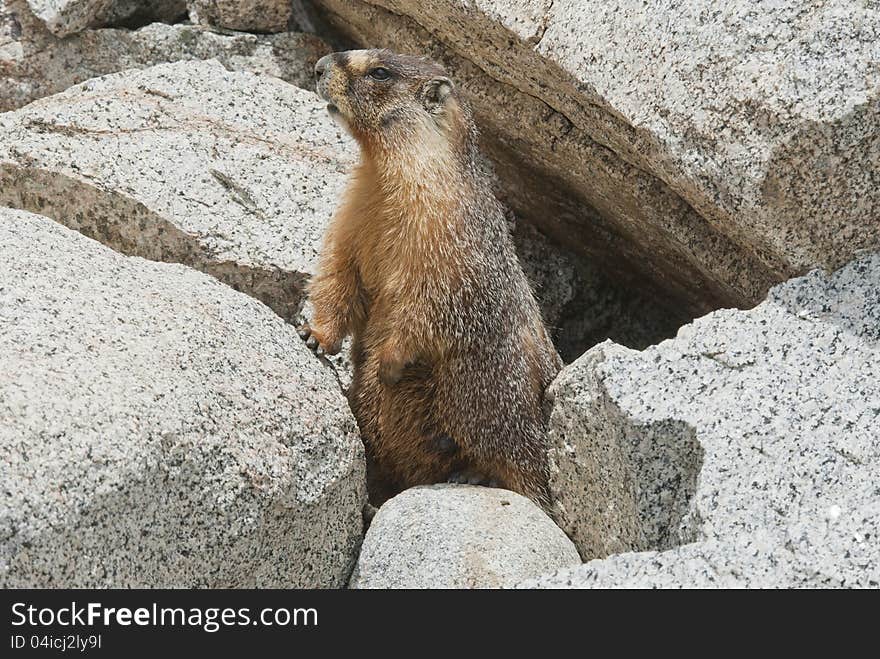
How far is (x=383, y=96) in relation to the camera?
5094 millimetres

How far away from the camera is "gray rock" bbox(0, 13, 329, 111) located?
6.30m

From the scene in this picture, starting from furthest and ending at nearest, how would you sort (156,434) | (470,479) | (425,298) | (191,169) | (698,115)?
1. (191,169)
2. (470,479)
3. (425,298)
4. (698,115)
5. (156,434)

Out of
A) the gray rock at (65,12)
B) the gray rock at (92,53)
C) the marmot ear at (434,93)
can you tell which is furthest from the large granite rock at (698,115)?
the gray rock at (65,12)

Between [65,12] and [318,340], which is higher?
[318,340]

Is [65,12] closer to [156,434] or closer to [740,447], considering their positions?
[156,434]

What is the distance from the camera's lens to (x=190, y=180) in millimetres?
5430

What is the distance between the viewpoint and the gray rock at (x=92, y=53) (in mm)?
6301

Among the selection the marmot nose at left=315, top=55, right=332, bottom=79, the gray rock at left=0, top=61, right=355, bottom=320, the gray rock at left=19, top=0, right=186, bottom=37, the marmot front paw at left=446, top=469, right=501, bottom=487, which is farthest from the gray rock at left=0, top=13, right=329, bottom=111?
the marmot front paw at left=446, top=469, right=501, bottom=487

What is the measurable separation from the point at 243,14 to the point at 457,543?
3544 millimetres

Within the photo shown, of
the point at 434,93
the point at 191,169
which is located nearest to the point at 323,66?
the point at 434,93

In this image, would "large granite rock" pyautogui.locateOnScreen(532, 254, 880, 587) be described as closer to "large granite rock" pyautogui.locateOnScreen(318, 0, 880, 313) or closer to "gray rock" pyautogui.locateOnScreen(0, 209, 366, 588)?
"large granite rock" pyautogui.locateOnScreen(318, 0, 880, 313)

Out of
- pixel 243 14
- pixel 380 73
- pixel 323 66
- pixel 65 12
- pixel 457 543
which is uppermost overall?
pixel 380 73

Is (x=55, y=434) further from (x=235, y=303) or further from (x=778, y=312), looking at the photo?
(x=778, y=312)

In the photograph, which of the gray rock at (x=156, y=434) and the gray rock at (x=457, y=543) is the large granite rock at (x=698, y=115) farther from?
the gray rock at (x=156, y=434)
